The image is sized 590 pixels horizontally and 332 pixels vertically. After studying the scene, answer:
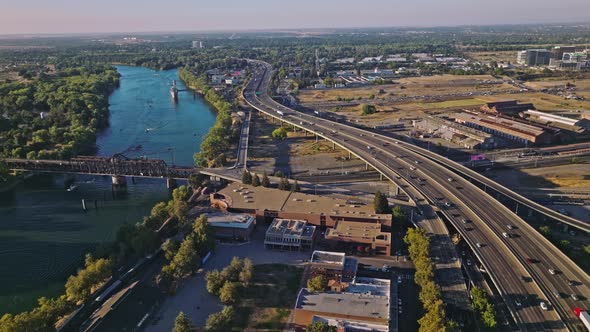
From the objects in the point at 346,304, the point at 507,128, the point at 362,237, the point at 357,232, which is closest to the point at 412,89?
the point at 507,128

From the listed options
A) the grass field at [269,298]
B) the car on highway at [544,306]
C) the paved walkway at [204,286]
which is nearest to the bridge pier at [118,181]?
the paved walkway at [204,286]

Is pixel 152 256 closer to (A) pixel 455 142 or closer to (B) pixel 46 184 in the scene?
(B) pixel 46 184

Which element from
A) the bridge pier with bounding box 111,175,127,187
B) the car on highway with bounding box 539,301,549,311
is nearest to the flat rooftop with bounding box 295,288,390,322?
the car on highway with bounding box 539,301,549,311

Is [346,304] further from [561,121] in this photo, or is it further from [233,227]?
[561,121]

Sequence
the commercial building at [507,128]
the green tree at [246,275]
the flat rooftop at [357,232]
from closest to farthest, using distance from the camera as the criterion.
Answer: the green tree at [246,275]
the flat rooftop at [357,232]
the commercial building at [507,128]

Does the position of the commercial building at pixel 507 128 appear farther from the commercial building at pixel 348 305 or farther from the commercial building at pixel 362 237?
the commercial building at pixel 348 305

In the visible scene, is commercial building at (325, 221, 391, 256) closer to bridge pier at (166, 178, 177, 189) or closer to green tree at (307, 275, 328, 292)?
green tree at (307, 275, 328, 292)

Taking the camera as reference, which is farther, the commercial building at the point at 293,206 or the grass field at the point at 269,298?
the commercial building at the point at 293,206
